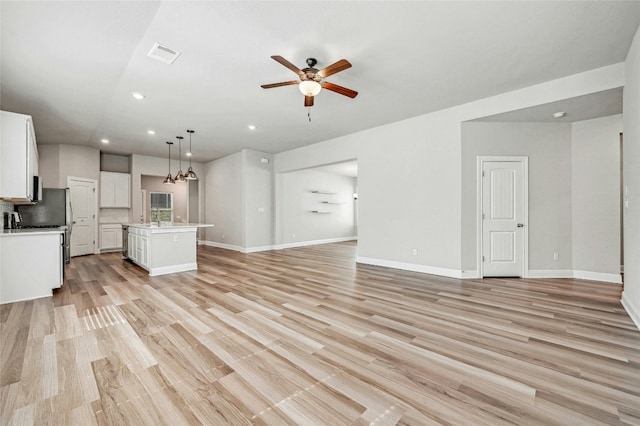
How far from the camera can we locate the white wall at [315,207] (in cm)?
900

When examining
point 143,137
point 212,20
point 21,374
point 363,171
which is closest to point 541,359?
point 21,374

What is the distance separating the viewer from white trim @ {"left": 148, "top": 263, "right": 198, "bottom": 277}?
196 inches

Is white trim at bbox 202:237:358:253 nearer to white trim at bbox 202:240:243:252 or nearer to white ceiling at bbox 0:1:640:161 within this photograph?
white trim at bbox 202:240:243:252

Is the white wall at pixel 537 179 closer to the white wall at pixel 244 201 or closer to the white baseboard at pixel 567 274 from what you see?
A: the white baseboard at pixel 567 274

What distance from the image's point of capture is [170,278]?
475 centimetres

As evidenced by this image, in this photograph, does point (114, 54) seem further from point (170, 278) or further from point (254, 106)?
point (170, 278)

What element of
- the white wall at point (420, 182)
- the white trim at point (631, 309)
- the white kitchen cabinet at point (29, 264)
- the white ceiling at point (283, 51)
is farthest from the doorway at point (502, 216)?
the white kitchen cabinet at point (29, 264)

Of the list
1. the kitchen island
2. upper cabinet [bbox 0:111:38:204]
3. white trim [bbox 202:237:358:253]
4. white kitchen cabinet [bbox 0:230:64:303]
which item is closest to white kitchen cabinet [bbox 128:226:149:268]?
the kitchen island

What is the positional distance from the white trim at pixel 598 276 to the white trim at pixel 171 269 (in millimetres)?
6975

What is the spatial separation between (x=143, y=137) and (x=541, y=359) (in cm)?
809

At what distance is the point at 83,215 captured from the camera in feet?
24.5

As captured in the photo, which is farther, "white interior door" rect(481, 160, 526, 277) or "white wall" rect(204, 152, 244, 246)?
"white wall" rect(204, 152, 244, 246)

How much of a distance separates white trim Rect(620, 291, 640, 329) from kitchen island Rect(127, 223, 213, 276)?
632cm

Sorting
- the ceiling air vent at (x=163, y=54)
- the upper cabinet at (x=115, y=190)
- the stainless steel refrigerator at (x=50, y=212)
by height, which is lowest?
the stainless steel refrigerator at (x=50, y=212)
